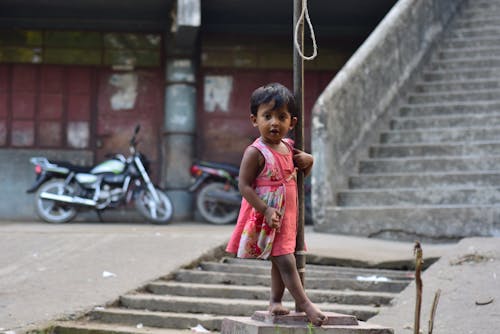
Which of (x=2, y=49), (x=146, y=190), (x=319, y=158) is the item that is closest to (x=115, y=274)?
(x=319, y=158)

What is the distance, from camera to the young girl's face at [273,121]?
11.4 feet

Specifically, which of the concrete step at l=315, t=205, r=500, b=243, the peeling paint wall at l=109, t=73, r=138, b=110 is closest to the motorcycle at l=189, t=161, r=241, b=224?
the peeling paint wall at l=109, t=73, r=138, b=110

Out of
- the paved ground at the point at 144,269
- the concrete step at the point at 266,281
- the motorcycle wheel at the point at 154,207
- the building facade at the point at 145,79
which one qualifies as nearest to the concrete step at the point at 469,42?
the building facade at the point at 145,79

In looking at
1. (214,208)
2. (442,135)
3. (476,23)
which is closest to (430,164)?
(442,135)

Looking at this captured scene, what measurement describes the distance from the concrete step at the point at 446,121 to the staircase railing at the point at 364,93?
0.68ft

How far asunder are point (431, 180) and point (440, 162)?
351mm

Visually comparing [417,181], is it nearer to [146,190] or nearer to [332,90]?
[332,90]

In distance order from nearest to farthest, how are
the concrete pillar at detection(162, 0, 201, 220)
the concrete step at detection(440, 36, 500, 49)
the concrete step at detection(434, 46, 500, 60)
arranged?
1. the concrete step at detection(434, 46, 500, 60)
2. the concrete step at detection(440, 36, 500, 49)
3. the concrete pillar at detection(162, 0, 201, 220)

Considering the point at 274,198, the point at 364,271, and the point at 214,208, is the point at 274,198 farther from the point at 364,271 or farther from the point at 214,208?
the point at 214,208

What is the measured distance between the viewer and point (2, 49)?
11.9 metres

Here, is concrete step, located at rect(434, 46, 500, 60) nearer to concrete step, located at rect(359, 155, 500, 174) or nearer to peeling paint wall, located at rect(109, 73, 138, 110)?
concrete step, located at rect(359, 155, 500, 174)

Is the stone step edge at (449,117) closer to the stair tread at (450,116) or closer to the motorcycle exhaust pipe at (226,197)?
the stair tread at (450,116)

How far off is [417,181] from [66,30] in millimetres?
6279

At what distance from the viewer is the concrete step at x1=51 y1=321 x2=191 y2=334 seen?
4891mm
